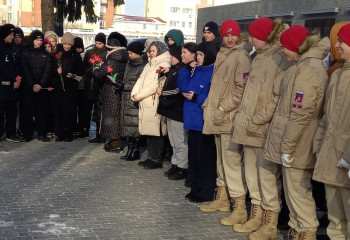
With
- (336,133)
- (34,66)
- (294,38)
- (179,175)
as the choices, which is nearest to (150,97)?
(179,175)

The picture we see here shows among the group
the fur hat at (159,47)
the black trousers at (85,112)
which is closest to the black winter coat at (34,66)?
the black trousers at (85,112)

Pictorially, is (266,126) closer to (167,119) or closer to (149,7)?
(167,119)

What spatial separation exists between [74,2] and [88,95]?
22.7 feet

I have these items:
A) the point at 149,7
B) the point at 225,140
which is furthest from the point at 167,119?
the point at 149,7

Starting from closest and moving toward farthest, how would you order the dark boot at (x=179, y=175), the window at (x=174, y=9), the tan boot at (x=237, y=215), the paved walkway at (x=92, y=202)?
the paved walkway at (x=92, y=202)
the tan boot at (x=237, y=215)
the dark boot at (x=179, y=175)
the window at (x=174, y=9)

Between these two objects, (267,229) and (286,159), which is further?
(267,229)

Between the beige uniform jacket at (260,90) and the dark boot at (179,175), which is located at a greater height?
the beige uniform jacket at (260,90)

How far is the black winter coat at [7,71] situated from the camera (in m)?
9.66

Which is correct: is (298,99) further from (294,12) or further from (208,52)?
(294,12)

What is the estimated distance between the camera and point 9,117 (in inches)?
397

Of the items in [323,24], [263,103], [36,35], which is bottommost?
[263,103]

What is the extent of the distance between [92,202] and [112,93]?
2.95 m

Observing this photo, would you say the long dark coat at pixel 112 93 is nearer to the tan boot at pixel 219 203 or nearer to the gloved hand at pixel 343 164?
the tan boot at pixel 219 203

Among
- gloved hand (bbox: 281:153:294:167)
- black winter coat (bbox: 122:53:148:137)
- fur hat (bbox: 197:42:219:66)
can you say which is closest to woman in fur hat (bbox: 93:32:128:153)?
black winter coat (bbox: 122:53:148:137)
